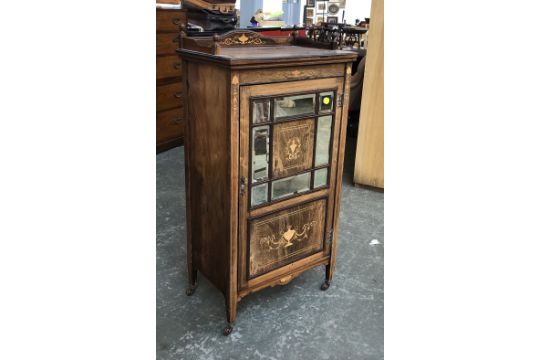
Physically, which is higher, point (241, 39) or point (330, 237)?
point (241, 39)

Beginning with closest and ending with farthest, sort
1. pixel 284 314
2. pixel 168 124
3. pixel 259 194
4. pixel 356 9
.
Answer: pixel 259 194 < pixel 284 314 < pixel 168 124 < pixel 356 9

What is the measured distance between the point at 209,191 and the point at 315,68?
0.64 m

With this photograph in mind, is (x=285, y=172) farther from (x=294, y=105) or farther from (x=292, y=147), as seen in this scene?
(x=294, y=105)

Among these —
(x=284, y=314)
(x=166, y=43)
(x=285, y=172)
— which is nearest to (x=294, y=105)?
(x=285, y=172)

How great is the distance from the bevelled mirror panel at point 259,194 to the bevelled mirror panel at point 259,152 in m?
0.03

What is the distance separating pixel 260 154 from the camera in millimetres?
1651

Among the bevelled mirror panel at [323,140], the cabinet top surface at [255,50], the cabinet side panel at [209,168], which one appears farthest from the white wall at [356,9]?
the cabinet side panel at [209,168]

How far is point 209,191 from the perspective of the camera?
180cm

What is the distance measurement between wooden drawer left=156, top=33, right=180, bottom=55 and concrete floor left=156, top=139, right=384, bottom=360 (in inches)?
66.6

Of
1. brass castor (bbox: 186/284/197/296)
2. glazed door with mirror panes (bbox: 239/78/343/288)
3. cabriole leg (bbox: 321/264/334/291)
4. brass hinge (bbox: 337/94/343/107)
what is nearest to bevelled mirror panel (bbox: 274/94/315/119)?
glazed door with mirror panes (bbox: 239/78/343/288)

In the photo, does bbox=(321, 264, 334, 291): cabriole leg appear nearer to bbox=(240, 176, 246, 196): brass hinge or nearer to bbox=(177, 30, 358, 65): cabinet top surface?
bbox=(240, 176, 246, 196): brass hinge

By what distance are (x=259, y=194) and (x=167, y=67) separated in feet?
7.88

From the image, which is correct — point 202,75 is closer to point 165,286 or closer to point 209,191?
point 209,191

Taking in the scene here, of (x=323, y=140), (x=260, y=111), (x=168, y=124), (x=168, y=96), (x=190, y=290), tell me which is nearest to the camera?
(x=260, y=111)
